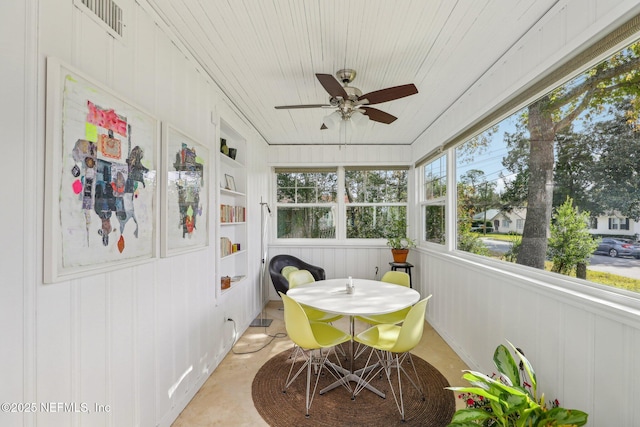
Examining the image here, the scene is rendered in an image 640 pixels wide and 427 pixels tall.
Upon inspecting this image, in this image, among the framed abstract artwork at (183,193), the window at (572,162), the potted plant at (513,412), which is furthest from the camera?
the framed abstract artwork at (183,193)

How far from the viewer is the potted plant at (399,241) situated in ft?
13.8

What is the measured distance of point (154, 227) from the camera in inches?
68.8

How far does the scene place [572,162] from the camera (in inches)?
65.3

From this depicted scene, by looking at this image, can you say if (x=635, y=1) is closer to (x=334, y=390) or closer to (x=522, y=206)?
(x=522, y=206)

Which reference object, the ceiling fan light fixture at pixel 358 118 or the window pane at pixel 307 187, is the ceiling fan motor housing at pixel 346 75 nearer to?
the ceiling fan light fixture at pixel 358 118

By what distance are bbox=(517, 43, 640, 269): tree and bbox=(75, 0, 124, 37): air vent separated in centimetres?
256

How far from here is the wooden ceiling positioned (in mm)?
1710

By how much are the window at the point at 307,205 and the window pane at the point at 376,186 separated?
11.1 inches

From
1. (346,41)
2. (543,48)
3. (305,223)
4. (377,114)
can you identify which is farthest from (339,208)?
(543,48)

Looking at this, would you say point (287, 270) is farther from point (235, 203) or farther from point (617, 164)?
point (617, 164)

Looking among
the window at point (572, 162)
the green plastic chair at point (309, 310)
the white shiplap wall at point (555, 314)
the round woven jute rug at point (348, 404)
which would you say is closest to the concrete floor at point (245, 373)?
the round woven jute rug at point (348, 404)

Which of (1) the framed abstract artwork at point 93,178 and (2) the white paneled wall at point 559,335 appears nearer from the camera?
(1) the framed abstract artwork at point 93,178

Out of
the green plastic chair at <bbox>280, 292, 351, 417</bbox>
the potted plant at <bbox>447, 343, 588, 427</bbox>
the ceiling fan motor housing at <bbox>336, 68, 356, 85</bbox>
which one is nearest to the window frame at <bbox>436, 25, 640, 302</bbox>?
the potted plant at <bbox>447, 343, 588, 427</bbox>

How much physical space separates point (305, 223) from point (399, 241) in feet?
5.33
